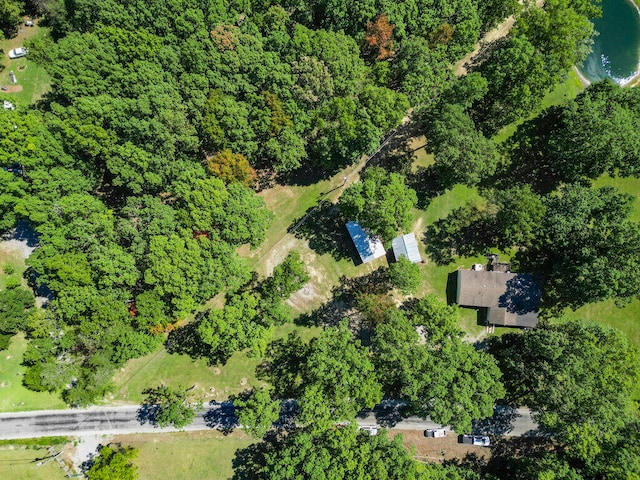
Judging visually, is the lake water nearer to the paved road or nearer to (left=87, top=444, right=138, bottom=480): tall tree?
the paved road

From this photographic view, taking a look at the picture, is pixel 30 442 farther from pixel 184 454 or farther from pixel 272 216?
pixel 272 216

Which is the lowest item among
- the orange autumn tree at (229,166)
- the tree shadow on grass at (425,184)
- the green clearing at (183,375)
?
the green clearing at (183,375)

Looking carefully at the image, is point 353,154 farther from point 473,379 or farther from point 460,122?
point 473,379

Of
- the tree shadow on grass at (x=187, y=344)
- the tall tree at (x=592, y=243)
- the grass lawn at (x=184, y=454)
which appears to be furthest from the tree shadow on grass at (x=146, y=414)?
the tall tree at (x=592, y=243)

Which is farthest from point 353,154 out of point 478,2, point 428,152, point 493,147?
point 478,2

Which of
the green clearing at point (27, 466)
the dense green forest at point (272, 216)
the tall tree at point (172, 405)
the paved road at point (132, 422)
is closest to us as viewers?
the dense green forest at point (272, 216)

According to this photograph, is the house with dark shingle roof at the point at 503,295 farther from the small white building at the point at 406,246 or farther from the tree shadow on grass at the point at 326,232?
the tree shadow on grass at the point at 326,232

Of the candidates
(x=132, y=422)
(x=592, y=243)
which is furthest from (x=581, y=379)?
(x=132, y=422)
